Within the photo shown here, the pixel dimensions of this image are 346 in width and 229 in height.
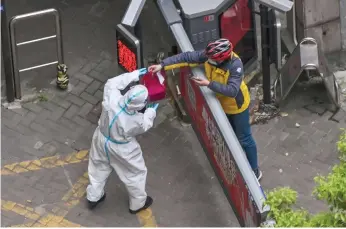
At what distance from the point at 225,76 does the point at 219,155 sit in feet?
2.51

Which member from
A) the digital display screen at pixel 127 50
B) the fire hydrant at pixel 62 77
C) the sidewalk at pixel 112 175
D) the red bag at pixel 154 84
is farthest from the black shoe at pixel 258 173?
the fire hydrant at pixel 62 77

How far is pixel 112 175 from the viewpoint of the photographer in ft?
36.2

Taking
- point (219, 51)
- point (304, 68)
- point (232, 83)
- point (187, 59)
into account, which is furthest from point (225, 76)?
point (304, 68)

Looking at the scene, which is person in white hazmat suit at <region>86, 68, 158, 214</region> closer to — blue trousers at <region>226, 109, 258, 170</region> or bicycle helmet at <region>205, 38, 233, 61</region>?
bicycle helmet at <region>205, 38, 233, 61</region>

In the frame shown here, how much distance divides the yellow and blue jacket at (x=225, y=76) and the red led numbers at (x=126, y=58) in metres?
0.62

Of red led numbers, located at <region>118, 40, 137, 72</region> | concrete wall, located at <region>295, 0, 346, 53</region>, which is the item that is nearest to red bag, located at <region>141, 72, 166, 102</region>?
red led numbers, located at <region>118, 40, 137, 72</region>

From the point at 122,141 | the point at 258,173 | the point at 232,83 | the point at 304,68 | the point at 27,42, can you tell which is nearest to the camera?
the point at 232,83

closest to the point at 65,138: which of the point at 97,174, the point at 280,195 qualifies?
the point at 97,174

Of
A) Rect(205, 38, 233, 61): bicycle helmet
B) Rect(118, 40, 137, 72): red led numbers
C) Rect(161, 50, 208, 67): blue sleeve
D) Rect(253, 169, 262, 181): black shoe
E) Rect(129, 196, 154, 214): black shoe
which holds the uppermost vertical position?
Rect(205, 38, 233, 61): bicycle helmet

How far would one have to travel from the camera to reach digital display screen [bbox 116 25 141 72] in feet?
34.5

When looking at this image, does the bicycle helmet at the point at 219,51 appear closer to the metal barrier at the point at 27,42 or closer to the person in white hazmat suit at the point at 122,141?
the person in white hazmat suit at the point at 122,141

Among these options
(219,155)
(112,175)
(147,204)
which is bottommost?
(147,204)

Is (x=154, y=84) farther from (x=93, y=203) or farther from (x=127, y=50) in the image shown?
(x=93, y=203)

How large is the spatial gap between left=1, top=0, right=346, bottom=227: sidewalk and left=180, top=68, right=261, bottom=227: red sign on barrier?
2.51 feet
